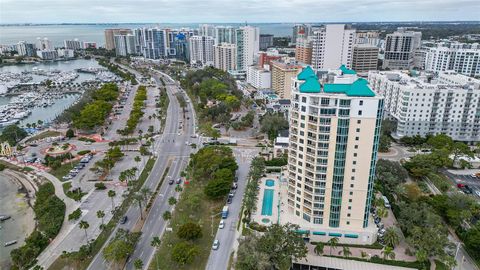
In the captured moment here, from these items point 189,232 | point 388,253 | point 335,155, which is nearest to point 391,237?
Answer: point 388,253

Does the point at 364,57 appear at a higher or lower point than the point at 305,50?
lower

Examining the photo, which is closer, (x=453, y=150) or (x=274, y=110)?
(x=453, y=150)

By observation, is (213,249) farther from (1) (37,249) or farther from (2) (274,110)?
(2) (274,110)

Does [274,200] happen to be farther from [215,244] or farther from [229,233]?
[215,244]

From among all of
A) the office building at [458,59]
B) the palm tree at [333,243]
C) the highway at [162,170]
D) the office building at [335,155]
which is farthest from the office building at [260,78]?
the palm tree at [333,243]

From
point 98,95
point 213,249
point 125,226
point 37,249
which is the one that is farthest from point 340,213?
point 98,95

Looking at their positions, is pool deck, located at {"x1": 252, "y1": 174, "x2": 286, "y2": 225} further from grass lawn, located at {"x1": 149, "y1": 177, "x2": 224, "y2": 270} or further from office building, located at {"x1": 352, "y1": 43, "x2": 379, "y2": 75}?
office building, located at {"x1": 352, "y1": 43, "x2": 379, "y2": 75}
